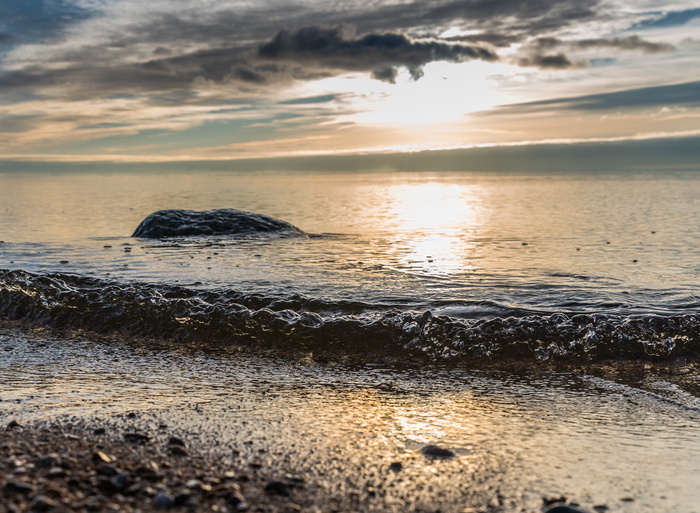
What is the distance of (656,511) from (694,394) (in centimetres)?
292

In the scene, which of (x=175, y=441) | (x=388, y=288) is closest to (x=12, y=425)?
(x=175, y=441)

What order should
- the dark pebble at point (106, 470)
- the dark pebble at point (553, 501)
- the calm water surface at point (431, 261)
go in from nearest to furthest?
the dark pebble at point (553, 501) → the dark pebble at point (106, 470) → the calm water surface at point (431, 261)

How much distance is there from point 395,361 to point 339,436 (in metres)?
2.76

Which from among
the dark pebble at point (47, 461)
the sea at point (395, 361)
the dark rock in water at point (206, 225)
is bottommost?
the sea at point (395, 361)

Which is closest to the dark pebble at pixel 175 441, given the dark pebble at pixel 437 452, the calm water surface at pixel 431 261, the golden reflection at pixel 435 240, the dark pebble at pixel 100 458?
the dark pebble at pixel 100 458

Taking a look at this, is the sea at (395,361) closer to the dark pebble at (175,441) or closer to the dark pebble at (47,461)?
the dark pebble at (175,441)

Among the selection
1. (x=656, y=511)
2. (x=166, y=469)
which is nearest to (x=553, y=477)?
(x=656, y=511)

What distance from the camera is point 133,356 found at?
7.32 metres

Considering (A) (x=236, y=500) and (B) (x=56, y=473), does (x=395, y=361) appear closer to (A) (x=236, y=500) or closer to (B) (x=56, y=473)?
(A) (x=236, y=500)

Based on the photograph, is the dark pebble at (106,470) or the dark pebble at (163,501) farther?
the dark pebble at (106,470)

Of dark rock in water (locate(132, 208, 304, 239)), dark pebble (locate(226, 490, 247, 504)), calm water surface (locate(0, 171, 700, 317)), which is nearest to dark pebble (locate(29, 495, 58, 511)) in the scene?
dark pebble (locate(226, 490, 247, 504))

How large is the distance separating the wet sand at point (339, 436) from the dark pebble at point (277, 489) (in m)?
0.02

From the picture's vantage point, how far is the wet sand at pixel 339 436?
3463 millimetres

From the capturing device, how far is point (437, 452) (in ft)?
13.6
